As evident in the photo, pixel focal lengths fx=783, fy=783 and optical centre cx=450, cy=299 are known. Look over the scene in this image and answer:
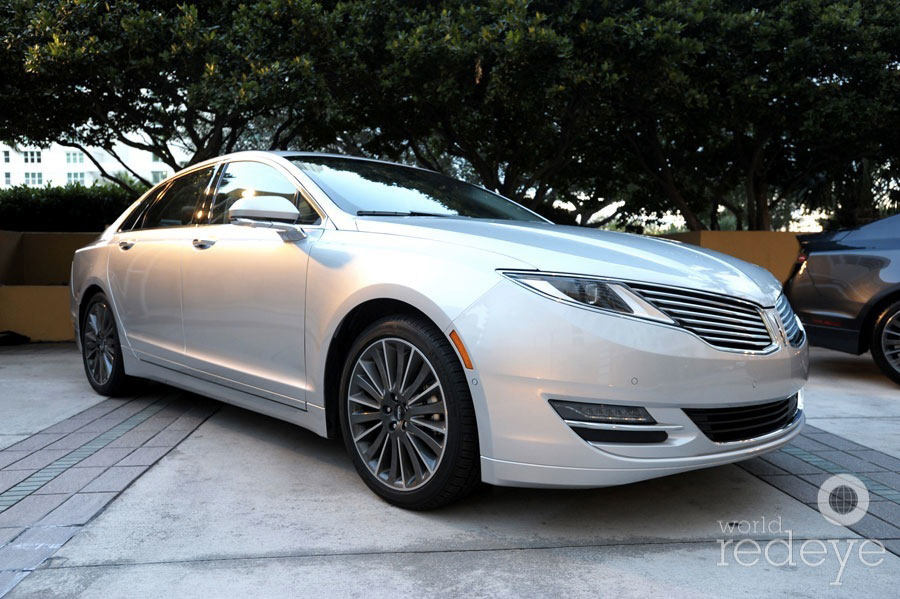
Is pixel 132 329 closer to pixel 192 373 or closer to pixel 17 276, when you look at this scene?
pixel 192 373

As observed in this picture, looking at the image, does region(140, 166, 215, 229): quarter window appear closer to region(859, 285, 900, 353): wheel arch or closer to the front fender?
the front fender

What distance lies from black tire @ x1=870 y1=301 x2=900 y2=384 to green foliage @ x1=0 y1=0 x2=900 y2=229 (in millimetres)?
4579

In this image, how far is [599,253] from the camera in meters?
2.99

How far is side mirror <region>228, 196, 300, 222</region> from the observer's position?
Result: 11.6 feet

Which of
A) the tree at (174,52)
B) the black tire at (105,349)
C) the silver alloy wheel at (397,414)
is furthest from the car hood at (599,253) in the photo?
the tree at (174,52)

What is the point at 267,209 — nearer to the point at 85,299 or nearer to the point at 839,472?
the point at 85,299

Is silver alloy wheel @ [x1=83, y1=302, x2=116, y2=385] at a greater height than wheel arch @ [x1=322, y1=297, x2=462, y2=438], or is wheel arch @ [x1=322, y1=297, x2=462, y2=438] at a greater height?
wheel arch @ [x1=322, y1=297, x2=462, y2=438]

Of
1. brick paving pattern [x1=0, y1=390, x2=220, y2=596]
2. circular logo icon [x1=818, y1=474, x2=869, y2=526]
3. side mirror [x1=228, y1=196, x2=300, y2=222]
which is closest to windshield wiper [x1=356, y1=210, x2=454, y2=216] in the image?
side mirror [x1=228, y1=196, x2=300, y2=222]

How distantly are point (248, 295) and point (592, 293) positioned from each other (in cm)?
185

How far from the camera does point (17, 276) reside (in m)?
10.5

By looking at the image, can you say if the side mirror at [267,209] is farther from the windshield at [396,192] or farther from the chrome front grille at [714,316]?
the chrome front grille at [714,316]

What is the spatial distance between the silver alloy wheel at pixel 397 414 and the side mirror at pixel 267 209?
757 mm

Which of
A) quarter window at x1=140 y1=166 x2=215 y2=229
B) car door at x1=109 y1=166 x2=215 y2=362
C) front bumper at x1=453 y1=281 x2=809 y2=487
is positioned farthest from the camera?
quarter window at x1=140 y1=166 x2=215 y2=229

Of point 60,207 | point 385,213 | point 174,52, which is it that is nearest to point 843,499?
point 385,213
